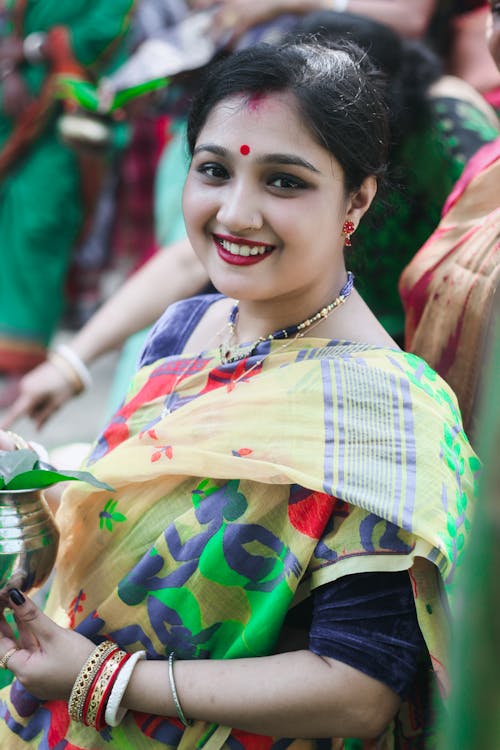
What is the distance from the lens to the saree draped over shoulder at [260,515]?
1.26 meters

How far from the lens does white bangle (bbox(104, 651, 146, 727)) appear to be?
1.35 meters

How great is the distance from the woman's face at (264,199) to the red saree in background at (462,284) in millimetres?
304

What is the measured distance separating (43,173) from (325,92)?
3.32 metres

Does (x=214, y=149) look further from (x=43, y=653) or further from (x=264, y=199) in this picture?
(x=43, y=653)

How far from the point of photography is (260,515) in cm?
133

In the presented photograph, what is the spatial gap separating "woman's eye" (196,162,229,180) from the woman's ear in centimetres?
19

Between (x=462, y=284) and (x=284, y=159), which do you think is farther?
(x=462, y=284)

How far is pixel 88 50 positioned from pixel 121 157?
821 millimetres

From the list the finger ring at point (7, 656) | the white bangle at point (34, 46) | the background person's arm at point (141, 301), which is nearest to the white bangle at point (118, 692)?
the finger ring at point (7, 656)

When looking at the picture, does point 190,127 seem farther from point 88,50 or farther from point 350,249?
point 88,50

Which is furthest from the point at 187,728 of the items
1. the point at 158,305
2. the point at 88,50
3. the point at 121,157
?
the point at 121,157

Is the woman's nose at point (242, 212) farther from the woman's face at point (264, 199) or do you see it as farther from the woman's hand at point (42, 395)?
the woman's hand at point (42, 395)

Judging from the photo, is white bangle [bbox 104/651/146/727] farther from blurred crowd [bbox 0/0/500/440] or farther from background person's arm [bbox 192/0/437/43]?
background person's arm [bbox 192/0/437/43]

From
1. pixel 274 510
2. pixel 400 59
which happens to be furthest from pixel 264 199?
pixel 400 59
